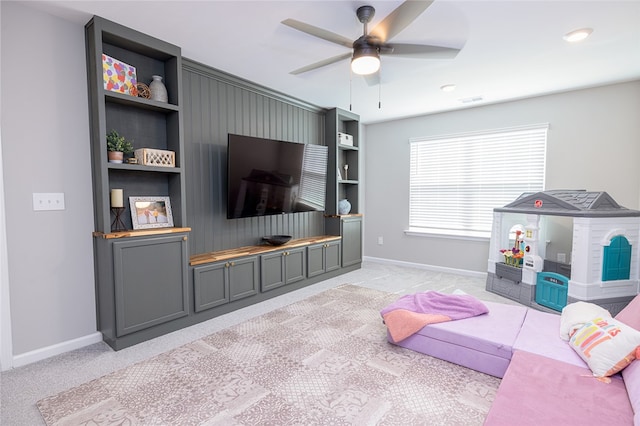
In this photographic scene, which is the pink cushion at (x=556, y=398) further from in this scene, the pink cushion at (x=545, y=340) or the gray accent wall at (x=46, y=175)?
the gray accent wall at (x=46, y=175)

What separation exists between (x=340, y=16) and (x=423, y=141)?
3221 mm

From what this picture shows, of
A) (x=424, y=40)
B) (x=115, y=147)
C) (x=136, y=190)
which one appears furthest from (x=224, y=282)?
(x=424, y=40)

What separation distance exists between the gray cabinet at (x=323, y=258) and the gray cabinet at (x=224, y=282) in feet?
3.01

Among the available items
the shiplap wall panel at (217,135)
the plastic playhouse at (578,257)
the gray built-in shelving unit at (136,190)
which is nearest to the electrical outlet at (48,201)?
the gray built-in shelving unit at (136,190)

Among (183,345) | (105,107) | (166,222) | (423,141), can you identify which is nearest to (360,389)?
(183,345)

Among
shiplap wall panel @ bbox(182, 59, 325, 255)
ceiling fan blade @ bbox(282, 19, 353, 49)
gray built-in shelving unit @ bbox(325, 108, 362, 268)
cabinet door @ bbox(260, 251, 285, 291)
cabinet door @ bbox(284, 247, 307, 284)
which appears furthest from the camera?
gray built-in shelving unit @ bbox(325, 108, 362, 268)

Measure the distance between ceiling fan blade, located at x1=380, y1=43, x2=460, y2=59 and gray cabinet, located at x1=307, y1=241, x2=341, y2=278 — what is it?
2.60 metres

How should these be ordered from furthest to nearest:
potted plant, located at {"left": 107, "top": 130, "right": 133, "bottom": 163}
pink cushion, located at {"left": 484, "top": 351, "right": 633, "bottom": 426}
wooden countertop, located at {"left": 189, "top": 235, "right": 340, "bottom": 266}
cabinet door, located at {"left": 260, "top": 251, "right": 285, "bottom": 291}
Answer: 1. cabinet door, located at {"left": 260, "top": 251, "right": 285, "bottom": 291}
2. wooden countertop, located at {"left": 189, "top": 235, "right": 340, "bottom": 266}
3. potted plant, located at {"left": 107, "top": 130, "right": 133, "bottom": 163}
4. pink cushion, located at {"left": 484, "top": 351, "right": 633, "bottom": 426}

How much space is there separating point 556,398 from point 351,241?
3.63m

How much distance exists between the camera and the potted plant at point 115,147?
8.29ft

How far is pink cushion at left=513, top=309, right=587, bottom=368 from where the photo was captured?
71.8 inches

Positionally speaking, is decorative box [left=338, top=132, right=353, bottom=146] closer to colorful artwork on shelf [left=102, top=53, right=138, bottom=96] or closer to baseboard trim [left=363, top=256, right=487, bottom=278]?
baseboard trim [left=363, top=256, right=487, bottom=278]

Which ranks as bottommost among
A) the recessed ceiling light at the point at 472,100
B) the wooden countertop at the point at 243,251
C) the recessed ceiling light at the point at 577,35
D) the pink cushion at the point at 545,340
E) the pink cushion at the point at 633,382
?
the pink cushion at the point at 545,340

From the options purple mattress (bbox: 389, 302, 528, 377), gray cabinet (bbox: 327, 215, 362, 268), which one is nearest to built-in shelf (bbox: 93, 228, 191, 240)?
purple mattress (bbox: 389, 302, 528, 377)
